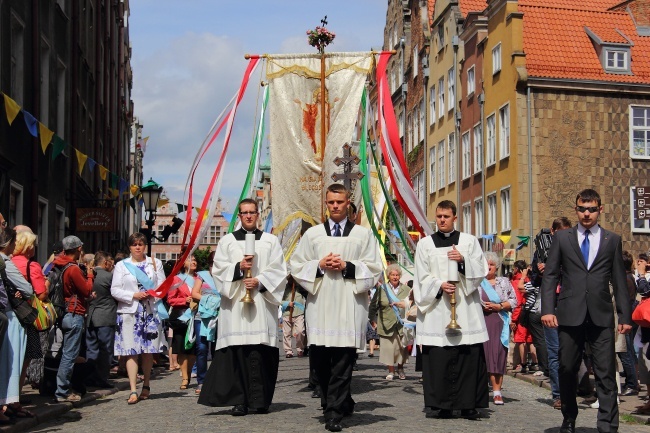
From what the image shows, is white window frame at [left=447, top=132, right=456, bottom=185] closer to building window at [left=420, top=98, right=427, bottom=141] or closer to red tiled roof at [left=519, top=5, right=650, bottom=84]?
building window at [left=420, top=98, right=427, bottom=141]

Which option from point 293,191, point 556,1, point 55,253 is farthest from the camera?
point 556,1

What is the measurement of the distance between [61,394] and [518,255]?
24399 millimetres

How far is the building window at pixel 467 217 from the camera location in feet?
136

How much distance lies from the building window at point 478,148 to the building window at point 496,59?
8.41 ft

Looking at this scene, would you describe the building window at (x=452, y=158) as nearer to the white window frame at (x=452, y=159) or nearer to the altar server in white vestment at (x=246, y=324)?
the white window frame at (x=452, y=159)

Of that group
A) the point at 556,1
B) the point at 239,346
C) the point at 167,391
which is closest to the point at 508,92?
the point at 556,1

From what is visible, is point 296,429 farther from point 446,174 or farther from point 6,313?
point 446,174

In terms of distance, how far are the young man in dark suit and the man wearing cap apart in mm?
5515

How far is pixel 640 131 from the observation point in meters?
35.8

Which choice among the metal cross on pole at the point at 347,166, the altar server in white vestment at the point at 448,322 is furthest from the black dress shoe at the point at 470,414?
the metal cross on pole at the point at 347,166

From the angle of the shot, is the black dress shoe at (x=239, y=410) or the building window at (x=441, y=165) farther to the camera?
the building window at (x=441, y=165)

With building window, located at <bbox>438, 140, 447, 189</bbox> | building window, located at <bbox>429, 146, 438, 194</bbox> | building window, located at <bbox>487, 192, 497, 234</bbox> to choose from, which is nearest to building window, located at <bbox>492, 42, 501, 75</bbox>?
building window, located at <bbox>487, 192, 497, 234</bbox>

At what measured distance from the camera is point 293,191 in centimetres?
1562

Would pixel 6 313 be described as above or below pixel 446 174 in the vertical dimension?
below
